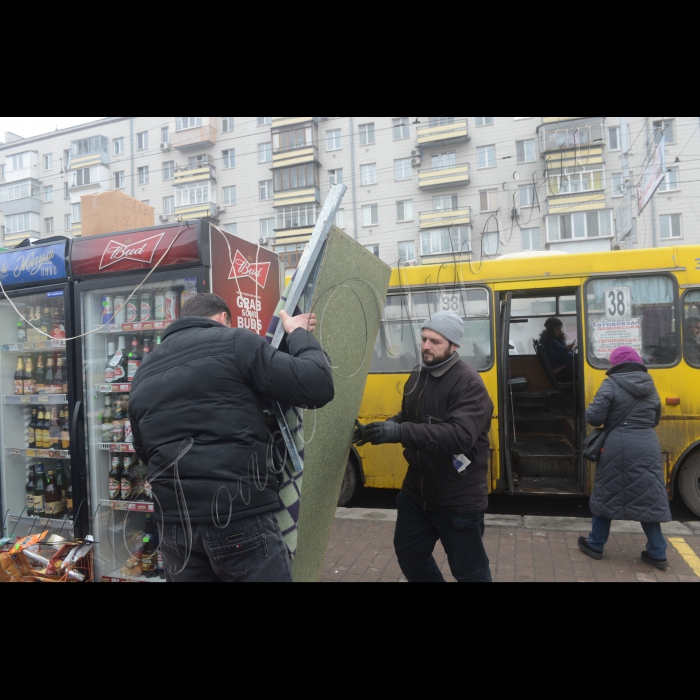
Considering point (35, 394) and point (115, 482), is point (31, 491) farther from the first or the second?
point (115, 482)

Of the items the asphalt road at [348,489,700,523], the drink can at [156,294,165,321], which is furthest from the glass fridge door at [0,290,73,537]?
the asphalt road at [348,489,700,523]

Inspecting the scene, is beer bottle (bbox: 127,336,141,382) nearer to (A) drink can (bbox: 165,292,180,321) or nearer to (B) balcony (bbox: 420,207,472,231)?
(A) drink can (bbox: 165,292,180,321)

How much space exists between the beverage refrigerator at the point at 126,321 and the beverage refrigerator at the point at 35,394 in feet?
0.63

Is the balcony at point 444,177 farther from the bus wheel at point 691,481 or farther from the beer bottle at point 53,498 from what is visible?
the beer bottle at point 53,498

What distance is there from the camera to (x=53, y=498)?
15.3ft

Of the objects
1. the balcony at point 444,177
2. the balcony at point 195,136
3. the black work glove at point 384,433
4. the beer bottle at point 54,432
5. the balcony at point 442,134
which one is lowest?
the beer bottle at point 54,432

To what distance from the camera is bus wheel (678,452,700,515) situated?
18.3ft

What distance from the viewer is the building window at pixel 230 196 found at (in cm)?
2883

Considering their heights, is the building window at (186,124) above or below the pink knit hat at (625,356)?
above

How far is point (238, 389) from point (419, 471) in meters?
1.46

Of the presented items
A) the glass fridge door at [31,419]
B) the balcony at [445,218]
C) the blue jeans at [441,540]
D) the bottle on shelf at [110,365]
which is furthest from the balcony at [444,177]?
the blue jeans at [441,540]

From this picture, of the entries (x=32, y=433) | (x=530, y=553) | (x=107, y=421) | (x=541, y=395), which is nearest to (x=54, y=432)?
(x=32, y=433)

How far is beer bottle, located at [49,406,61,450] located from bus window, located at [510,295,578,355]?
5.79 meters

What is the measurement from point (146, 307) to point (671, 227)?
27.2 meters
